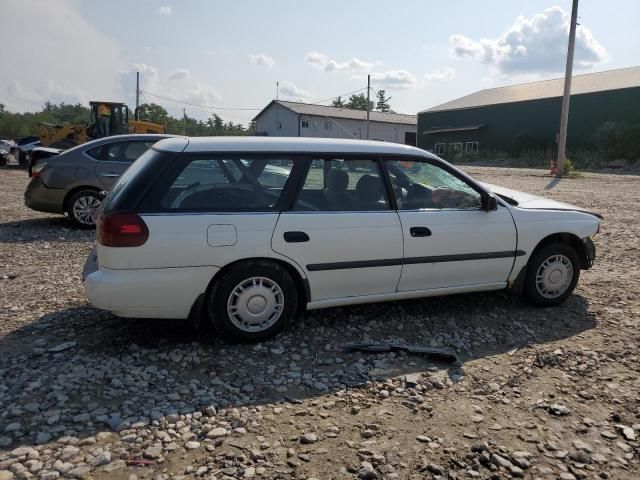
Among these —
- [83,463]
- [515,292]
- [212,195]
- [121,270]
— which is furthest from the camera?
[515,292]

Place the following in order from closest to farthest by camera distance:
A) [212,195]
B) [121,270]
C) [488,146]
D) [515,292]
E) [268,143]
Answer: [121,270] < [212,195] < [268,143] < [515,292] < [488,146]

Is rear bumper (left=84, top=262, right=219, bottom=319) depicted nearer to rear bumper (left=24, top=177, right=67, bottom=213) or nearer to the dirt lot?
the dirt lot

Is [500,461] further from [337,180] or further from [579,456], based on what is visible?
[337,180]

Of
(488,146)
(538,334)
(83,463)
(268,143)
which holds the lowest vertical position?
(83,463)

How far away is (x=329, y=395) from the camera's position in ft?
11.1

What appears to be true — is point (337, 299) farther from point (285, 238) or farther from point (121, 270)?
Result: point (121, 270)

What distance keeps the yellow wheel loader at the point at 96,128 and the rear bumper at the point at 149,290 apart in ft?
71.5

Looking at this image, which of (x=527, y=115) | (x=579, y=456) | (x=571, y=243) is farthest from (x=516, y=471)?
(x=527, y=115)

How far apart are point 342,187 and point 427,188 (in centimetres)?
80

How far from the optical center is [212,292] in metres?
3.89

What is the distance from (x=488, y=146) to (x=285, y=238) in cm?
4427

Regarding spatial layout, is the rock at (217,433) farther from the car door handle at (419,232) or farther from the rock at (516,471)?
the car door handle at (419,232)

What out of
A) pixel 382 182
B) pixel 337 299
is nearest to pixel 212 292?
pixel 337 299

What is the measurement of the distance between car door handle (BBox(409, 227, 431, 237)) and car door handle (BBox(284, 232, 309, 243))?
93 cm
